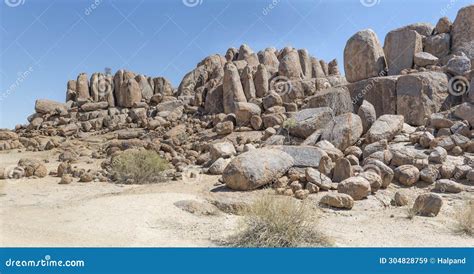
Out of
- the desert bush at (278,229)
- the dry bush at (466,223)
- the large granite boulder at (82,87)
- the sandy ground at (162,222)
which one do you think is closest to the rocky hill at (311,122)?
the large granite boulder at (82,87)

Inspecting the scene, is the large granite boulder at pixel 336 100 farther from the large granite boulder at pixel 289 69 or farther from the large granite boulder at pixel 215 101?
the large granite boulder at pixel 289 69

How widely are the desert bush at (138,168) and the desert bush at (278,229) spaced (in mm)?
6061

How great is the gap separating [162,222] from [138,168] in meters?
5.11

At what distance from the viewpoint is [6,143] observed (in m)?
22.1

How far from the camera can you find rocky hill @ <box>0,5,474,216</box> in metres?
10.4

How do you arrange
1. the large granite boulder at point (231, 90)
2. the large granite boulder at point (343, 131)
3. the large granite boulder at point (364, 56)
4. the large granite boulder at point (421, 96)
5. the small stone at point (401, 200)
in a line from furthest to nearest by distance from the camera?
the large granite boulder at point (231, 90), the large granite boulder at point (364, 56), the large granite boulder at point (421, 96), the large granite boulder at point (343, 131), the small stone at point (401, 200)

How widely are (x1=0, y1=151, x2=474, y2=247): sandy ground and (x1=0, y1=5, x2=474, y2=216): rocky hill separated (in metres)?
0.57

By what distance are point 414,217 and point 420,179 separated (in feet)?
10.3

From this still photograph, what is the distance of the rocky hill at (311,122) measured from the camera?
10.4 metres

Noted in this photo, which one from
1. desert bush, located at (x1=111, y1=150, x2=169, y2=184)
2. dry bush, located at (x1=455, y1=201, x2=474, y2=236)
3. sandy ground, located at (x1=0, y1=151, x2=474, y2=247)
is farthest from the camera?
desert bush, located at (x1=111, y1=150, x2=169, y2=184)

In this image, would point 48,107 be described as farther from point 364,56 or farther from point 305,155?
point 305,155

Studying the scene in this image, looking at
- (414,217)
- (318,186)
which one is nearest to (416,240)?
(414,217)

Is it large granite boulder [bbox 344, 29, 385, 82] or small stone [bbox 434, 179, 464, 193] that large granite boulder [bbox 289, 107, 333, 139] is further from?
small stone [bbox 434, 179, 464, 193]

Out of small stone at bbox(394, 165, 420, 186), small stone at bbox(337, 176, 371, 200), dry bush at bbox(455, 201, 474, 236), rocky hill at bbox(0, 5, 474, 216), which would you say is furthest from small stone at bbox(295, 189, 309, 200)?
dry bush at bbox(455, 201, 474, 236)
